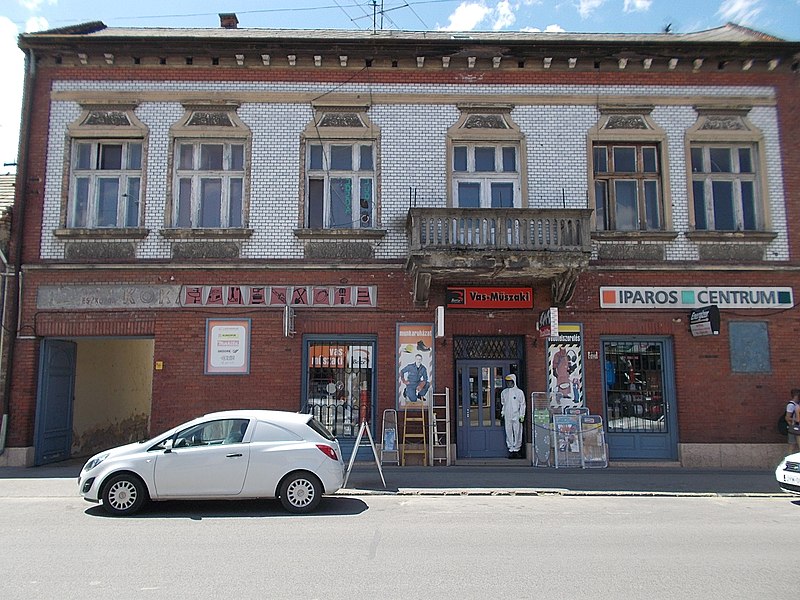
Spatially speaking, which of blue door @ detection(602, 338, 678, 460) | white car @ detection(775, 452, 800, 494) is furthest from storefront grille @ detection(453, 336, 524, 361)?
white car @ detection(775, 452, 800, 494)

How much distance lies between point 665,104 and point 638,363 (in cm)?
575

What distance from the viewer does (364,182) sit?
13797 mm

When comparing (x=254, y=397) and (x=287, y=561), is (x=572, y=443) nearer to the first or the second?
(x=254, y=397)

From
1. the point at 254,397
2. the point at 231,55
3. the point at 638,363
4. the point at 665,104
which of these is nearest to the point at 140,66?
the point at 231,55

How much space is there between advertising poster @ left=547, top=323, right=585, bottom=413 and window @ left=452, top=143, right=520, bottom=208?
2985 millimetres

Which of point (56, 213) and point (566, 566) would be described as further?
point (56, 213)

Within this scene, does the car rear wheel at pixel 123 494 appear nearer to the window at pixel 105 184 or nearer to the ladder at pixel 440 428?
the ladder at pixel 440 428

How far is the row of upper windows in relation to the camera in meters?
13.7

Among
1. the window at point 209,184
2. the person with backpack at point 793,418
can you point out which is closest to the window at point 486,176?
the window at point 209,184

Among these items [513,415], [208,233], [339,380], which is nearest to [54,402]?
[208,233]

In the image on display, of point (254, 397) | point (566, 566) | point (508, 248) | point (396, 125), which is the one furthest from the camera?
point (396, 125)

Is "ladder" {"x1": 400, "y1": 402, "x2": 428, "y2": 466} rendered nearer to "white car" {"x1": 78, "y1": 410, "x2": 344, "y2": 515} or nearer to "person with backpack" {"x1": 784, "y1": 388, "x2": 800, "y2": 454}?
"white car" {"x1": 78, "y1": 410, "x2": 344, "y2": 515}

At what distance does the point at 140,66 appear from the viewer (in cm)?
1391

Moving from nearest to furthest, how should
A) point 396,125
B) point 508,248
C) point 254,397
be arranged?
point 508,248 → point 254,397 → point 396,125
